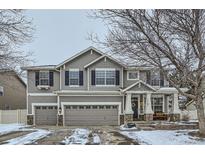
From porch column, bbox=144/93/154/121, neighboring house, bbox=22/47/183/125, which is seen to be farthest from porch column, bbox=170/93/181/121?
porch column, bbox=144/93/154/121

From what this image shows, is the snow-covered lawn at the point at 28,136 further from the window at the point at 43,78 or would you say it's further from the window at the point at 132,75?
the window at the point at 132,75

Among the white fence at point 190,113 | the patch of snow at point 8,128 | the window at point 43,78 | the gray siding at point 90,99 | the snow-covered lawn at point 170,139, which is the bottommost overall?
the patch of snow at point 8,128

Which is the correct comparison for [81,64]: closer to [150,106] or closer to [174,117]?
[150,106]

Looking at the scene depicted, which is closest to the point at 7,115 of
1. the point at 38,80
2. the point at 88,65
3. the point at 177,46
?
the point at 38,80

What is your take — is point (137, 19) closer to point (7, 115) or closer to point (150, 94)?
point (150, 94)

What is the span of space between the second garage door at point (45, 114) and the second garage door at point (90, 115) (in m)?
0.89

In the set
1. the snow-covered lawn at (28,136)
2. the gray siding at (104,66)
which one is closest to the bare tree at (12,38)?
the snow-covered lawn at (28,136)

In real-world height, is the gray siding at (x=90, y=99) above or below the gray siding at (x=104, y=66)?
below

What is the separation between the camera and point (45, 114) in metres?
22.2

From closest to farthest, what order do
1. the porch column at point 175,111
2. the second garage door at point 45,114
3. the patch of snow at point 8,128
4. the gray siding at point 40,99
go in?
the patch of snow at point 8,128 < the porch column at point 175,111 < the second garage door at point 45,114 < the gray siding at point 40,99

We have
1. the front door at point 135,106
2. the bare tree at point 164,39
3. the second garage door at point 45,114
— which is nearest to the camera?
the bare tree at point 164,39

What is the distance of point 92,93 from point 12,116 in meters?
4.99

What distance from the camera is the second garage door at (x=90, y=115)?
21.1 m
